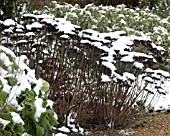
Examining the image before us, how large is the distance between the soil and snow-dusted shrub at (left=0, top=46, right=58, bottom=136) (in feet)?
6.45

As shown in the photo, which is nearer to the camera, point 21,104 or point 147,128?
point 21,104

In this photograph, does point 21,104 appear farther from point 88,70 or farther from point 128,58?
point 88,70

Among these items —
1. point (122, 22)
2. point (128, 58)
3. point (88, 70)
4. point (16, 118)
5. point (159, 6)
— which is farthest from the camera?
point (159, 6)

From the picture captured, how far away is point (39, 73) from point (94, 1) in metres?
7.61

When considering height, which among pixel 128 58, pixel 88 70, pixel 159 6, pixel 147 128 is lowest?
pixel 147 128

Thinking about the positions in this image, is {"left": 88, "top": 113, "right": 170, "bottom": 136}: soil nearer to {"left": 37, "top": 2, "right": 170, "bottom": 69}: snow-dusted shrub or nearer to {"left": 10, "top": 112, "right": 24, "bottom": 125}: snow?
{"left": 37, "top": 2, "right": 170, "bottom": 69}: snow-dusted shrub

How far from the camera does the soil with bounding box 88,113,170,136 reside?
5.22 metres

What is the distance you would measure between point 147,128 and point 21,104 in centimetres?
279

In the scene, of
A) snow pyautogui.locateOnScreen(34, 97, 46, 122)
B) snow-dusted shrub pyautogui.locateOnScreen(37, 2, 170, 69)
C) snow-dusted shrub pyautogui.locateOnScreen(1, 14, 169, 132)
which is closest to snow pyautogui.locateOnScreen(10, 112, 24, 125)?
snow pyautogui.locateOnScreen(34, 97, 46, 122)

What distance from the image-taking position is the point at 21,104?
120 inches

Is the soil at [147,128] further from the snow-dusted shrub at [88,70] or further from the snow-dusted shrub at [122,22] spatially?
the snow-dusted shrub at [122,22]

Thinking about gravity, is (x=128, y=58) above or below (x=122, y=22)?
above

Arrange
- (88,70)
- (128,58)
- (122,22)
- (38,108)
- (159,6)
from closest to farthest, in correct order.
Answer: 1. (38,108)
2. (128,58)
3. (88,70)
4. (122,22)
5. (159,6)

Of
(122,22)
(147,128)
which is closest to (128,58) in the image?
(147,128)
